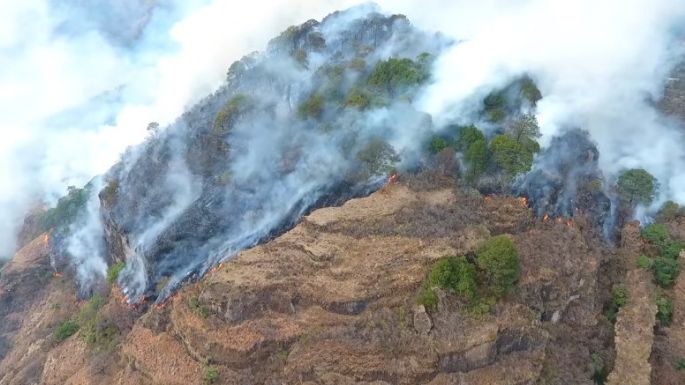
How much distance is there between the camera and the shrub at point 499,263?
3044 centimetres

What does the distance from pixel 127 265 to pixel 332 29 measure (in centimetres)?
3074

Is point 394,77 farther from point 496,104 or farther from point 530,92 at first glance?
point 530,92

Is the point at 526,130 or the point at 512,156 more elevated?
→ the point at 526,130

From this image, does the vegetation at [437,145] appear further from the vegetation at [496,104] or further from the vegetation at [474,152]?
the vegetation at [496,104]

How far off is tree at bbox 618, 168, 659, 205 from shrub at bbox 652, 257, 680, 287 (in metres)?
5.78

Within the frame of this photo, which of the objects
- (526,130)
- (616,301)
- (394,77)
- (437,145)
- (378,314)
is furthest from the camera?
(394,77)

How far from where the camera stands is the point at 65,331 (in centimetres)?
4306

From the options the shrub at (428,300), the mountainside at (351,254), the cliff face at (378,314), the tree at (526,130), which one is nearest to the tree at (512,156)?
the mountainside at (351,254)

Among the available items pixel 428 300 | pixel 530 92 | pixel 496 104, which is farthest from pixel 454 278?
pixel 530 92

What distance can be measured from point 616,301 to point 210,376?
80.4ft

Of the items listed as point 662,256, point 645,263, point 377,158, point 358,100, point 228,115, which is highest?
point 228,115

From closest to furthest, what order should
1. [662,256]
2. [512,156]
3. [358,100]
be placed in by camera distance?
[512,156] < [662,256] < [358,100]

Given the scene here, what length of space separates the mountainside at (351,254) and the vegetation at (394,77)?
0.15 meters

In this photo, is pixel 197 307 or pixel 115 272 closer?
pixel 197 307
